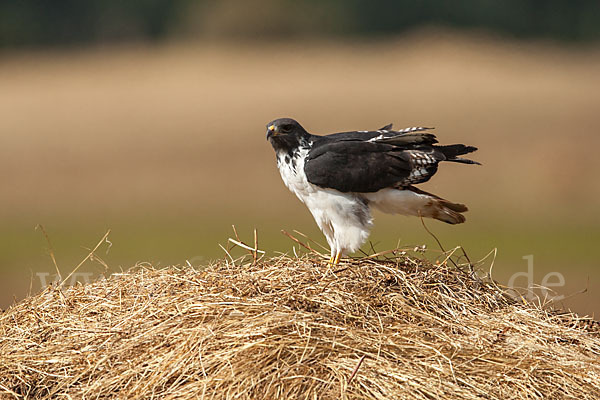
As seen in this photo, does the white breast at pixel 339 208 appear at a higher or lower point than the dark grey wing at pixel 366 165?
lower

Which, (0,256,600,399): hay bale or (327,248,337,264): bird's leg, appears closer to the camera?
(0,256,600,399): hay bale

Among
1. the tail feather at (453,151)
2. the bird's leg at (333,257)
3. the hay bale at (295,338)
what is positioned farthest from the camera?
the tail feather at (453,151)

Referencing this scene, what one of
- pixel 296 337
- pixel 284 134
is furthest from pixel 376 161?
pixel 296 337

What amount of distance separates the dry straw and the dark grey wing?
824 millimetres

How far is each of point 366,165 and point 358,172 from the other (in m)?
0.07

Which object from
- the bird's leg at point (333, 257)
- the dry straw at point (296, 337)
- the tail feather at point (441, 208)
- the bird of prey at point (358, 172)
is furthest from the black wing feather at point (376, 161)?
the dry straw at point (296, 337)

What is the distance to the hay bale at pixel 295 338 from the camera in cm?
475

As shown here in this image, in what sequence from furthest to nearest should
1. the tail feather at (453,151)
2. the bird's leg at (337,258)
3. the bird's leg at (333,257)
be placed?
the tail feather at (453,151)
the bird's leg at (333,257)
the bird's leg at (337,258)

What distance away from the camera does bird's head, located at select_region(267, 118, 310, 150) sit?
689 cm

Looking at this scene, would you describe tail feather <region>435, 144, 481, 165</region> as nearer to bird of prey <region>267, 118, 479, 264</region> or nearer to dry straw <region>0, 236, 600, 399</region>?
bird of prey <region>267, 118, 479, 264</region>

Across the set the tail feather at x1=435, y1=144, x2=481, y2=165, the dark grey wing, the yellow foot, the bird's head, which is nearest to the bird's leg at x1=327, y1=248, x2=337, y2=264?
the yellow foot

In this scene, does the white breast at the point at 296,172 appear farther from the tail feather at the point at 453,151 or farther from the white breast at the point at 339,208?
the tail feather at the point at 453,151

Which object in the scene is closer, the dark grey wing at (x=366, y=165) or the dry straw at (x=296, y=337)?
the dry straw at (x=296, y=337)

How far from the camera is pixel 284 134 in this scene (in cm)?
691
